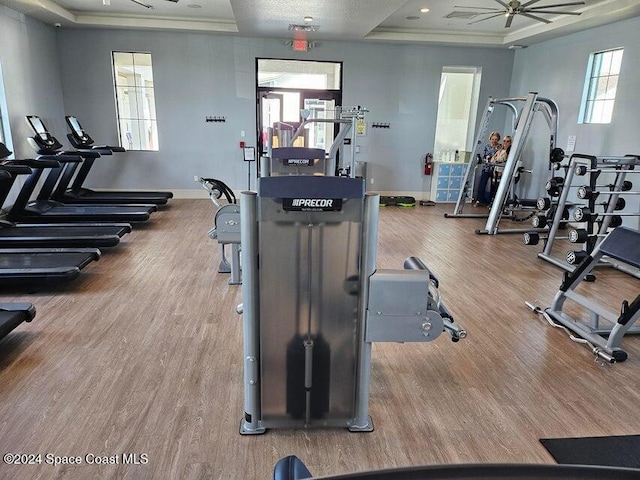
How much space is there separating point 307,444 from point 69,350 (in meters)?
1.75

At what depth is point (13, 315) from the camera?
113 inches

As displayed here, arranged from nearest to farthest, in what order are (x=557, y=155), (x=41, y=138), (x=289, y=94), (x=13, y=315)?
(x=13, y=315) → (x=557, y=155) → (x=41, y=138) → (x=289, y=94)

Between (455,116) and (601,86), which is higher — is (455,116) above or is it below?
below

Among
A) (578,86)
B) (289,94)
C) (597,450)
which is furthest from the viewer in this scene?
→ (289,94)

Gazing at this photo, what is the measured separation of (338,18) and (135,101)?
4.31m

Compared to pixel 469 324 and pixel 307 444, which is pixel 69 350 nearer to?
pixel 307 444

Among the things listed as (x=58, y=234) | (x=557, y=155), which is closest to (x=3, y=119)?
(x=58, y=234)

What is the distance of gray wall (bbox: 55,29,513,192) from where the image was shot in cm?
798

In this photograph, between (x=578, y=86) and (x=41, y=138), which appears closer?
(x=41, y=138)

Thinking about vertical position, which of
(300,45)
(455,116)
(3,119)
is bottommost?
(3,119)

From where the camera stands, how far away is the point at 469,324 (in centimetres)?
336

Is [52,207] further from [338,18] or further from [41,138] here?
[338,18]

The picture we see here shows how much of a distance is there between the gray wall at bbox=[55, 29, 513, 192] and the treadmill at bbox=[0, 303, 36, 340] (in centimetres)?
585

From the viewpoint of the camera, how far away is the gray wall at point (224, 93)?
7.98 m
